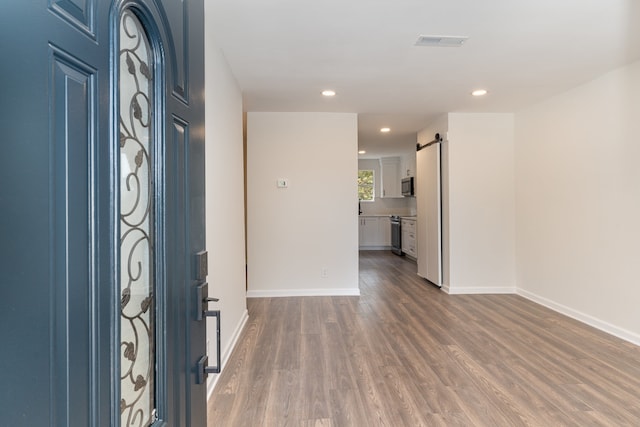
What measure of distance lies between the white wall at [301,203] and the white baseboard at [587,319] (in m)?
2.26

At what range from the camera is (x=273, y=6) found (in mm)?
1963

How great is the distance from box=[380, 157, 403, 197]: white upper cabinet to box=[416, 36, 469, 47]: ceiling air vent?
6.33m

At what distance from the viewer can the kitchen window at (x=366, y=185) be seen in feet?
30.0

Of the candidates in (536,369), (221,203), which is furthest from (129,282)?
(536,369)

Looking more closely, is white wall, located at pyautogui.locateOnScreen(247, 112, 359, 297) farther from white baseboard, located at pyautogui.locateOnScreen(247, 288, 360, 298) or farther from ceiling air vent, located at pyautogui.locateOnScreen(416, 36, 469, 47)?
ceiling air vent, located at pyautogui.locateOnScreen(416, 36, 469, 47)

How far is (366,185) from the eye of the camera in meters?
9.19

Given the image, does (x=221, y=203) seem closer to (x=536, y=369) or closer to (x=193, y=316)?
(x=193, y=316)

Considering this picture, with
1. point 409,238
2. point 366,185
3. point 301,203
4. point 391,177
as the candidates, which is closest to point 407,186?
point 391,177

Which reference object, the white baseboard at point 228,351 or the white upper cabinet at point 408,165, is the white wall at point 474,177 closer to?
the white baseboard at point 228,351

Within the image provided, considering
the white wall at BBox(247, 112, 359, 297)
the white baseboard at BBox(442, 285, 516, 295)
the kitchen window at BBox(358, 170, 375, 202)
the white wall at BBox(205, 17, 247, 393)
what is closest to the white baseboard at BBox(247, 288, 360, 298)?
the white wall at BBox(247, 112, 359, 297)

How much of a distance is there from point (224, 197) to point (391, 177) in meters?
6.78

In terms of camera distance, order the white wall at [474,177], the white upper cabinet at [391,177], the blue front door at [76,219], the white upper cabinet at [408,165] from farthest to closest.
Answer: the white upper cabinet at [391,177] < the white upper cabinet at [408,165] < the white wall at [474,177] < the blue front door at [76,219]

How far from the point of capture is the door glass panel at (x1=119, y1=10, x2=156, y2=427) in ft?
2.18

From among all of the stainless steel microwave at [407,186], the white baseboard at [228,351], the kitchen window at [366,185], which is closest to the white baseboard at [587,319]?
the white baseboard at [228,351]
